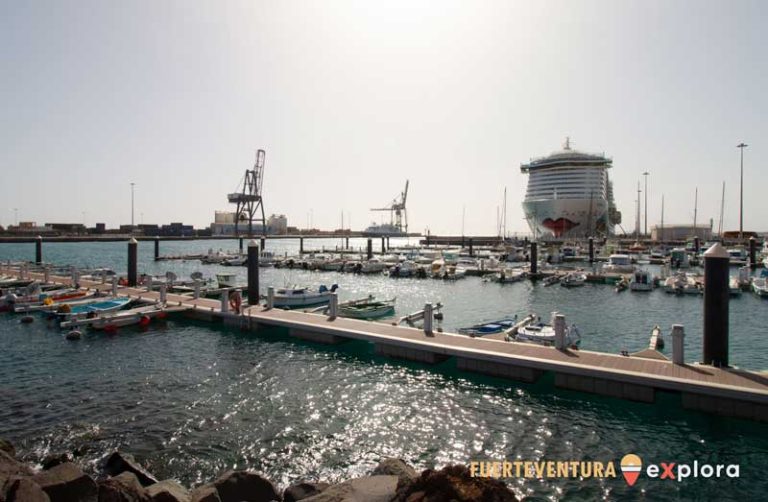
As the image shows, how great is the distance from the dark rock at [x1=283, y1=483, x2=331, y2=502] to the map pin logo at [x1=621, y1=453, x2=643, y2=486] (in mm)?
5785

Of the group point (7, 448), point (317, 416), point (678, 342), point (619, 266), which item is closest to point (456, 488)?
point (317, 416)

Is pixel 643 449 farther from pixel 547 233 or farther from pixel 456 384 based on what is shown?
pixel 547 233

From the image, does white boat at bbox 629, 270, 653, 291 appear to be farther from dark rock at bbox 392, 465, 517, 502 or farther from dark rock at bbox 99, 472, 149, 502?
dark rock at bbox 99, 472, 149, 502

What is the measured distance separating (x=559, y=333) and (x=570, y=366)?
1661 mm

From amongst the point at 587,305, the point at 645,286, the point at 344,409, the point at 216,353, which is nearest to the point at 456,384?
the point at 344,409

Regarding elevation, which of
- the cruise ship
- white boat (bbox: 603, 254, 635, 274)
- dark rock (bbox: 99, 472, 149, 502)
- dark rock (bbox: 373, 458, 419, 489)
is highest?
the cruise ship

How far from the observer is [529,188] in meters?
100

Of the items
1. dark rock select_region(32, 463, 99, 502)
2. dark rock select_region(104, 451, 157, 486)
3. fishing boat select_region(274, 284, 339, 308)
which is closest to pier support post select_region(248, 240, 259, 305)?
fishing boat select_region(274, 284, 339, 308)

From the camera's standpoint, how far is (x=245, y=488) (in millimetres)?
8047

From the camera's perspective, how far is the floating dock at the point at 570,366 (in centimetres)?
1102

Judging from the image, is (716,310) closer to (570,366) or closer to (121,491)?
(570,366)

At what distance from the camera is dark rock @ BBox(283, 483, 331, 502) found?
25.7 ft

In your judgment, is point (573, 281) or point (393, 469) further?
point (573, 281)

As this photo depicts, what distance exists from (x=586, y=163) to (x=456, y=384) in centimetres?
9110
